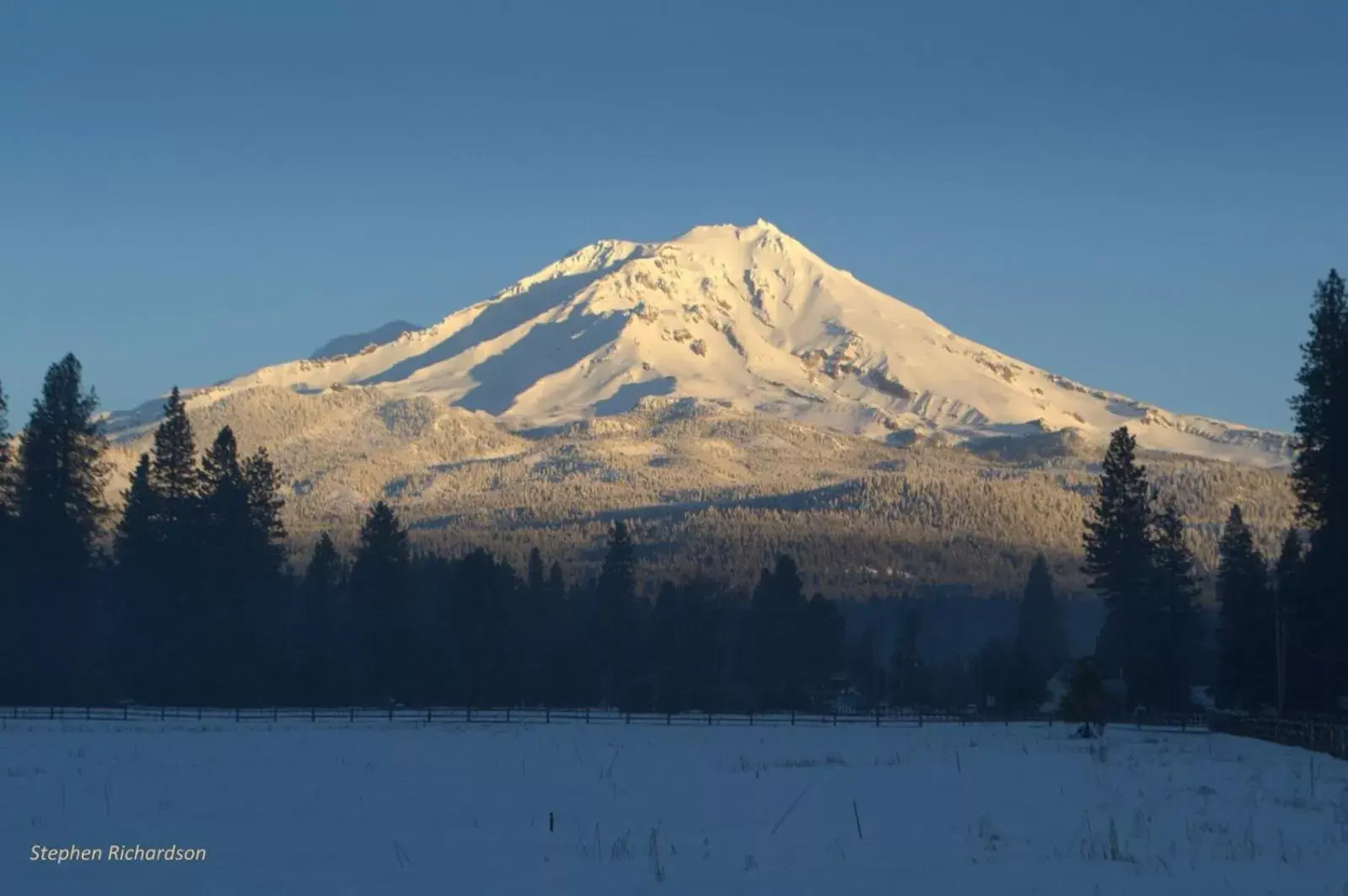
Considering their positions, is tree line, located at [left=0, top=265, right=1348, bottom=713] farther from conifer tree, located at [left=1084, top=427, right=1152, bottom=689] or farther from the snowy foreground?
the snowy foreground

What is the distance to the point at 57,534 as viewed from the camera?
6219 cm

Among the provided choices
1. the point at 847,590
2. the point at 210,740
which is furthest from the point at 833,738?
the point at 847,590

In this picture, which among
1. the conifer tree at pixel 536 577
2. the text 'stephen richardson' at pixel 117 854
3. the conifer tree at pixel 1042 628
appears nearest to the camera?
the text 'stephen richardson' at pixel 117 854

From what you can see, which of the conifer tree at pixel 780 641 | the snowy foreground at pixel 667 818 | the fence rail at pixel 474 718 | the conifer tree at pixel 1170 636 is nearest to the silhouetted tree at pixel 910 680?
the conifer tree at pixel 780 641

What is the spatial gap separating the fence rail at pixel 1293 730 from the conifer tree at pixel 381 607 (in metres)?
36.2

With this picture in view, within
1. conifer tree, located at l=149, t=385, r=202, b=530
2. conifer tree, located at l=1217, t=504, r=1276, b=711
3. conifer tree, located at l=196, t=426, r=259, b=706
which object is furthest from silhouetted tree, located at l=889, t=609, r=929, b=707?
conifer tree, located at l=149, t=385, r=202, b=530

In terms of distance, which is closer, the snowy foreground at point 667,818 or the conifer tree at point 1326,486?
the snowy foreground at point 667,818

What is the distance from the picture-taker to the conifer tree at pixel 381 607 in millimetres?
69812

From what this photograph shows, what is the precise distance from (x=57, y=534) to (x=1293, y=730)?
47.1 m

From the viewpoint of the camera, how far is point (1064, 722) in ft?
177

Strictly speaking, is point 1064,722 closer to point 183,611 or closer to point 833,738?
point 833,738

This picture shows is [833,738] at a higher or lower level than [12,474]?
lower

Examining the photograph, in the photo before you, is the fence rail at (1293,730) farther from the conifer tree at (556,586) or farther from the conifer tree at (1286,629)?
the conifer tree at (556,586)

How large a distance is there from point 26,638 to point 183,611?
630 centimetres
